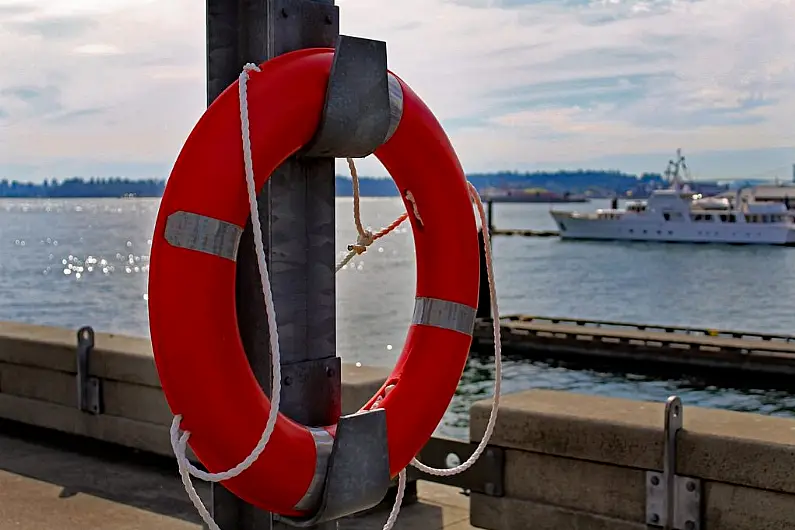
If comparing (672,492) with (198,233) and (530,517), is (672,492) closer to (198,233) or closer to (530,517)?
(530,517)

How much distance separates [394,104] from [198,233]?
29.0 inches

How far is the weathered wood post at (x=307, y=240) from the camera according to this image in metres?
2.94

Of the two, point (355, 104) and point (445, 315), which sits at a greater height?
point (355, 104)

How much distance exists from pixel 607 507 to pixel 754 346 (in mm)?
21233

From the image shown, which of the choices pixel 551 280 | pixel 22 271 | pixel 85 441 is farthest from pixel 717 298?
pixel 22 271

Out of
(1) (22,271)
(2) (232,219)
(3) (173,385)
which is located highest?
(2) (232,219)

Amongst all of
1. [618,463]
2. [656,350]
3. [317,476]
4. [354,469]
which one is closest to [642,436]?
[618,463]

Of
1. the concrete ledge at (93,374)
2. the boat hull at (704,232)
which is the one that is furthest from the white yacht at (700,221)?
the concrete ledge at (93,374)

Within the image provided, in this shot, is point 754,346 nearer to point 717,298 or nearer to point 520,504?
point 520,504

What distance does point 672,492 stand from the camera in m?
4.30

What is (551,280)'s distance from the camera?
69.2m

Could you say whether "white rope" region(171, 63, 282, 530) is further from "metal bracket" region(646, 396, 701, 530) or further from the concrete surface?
the concrete surface

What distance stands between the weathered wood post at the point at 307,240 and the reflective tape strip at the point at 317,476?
0.02 metres

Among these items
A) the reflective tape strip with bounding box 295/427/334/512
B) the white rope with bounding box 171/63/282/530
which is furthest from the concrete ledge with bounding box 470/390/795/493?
the white rope with bounding box 171/63/282/530
